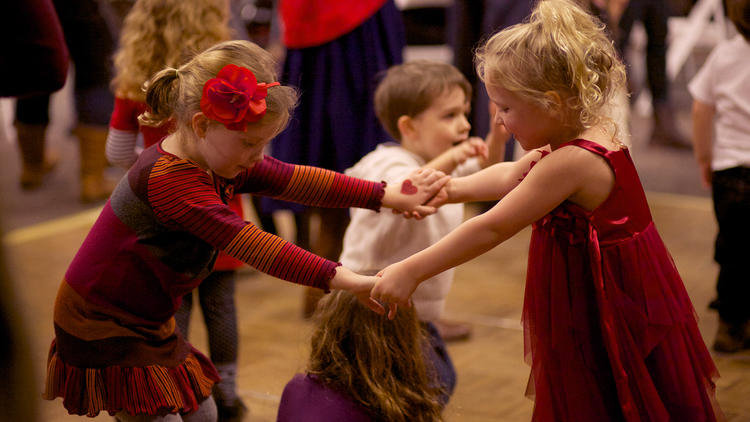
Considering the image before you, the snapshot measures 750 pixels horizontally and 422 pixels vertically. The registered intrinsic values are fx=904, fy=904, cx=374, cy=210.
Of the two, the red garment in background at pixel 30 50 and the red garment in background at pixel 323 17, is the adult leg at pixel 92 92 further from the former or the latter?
the red garment in background at pixel 30 50

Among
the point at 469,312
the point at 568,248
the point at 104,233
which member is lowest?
the point at 469,312

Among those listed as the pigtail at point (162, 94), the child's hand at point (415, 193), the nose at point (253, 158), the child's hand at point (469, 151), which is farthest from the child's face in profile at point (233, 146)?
the child's hand at point (469, 151)

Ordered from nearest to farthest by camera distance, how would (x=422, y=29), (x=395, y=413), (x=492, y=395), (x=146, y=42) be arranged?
(x=395, y=413) < (x=146, y=42) < (x=492, y=395) < (x=422, y=29)

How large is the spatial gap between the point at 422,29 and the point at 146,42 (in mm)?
3223

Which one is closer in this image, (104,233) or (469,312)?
(104,233)

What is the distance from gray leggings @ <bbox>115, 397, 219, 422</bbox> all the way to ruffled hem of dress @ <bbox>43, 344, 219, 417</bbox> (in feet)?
0.05

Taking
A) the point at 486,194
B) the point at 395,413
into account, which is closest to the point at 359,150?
the point at 486,194

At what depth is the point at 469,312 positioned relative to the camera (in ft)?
11.0

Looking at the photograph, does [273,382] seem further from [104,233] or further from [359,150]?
[104,233]

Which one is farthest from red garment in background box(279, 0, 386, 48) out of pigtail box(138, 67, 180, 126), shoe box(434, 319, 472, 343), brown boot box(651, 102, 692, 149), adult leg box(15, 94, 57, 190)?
brown boot box(651, 102, 692, 149)

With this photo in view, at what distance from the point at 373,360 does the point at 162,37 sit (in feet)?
3.54

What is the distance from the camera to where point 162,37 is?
245cm

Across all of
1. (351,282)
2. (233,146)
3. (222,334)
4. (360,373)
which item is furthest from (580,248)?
(222,334)

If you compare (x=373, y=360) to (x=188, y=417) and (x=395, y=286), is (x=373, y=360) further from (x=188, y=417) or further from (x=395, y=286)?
(x=188, y=417)
